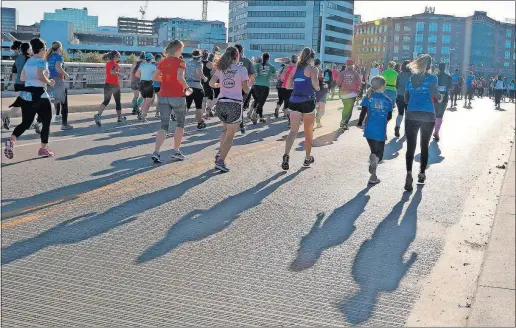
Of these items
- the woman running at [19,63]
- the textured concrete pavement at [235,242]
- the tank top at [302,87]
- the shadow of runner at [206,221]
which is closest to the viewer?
the textured concrete pavement at [235,242]

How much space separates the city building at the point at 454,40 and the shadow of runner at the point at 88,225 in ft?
496

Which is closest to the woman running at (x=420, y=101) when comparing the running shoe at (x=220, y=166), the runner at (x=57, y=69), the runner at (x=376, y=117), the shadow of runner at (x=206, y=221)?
the runner at (x=376, y=117)

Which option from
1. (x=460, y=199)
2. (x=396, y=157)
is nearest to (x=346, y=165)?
(x=396, y=157)

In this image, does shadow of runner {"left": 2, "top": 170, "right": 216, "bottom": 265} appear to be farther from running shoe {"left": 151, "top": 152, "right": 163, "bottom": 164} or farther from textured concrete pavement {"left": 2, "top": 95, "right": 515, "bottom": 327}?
running shoe {"left": 151, "top": 152, "right": 163, "bottom": 164}

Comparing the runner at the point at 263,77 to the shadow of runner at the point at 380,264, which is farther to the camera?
the runner at the point at 263,77

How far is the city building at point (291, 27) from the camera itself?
606 feet

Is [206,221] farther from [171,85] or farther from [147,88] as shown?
[147,88]

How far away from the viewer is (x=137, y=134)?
1523 cm

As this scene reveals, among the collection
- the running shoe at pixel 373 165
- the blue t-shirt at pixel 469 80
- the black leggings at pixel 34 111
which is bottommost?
the running shoe at pixel 373 165

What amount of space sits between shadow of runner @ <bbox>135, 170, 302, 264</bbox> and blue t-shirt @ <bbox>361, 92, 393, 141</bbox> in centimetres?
168

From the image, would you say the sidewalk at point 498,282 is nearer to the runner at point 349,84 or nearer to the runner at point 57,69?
the runner at point 57,69

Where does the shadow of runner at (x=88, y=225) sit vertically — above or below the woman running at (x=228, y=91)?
below

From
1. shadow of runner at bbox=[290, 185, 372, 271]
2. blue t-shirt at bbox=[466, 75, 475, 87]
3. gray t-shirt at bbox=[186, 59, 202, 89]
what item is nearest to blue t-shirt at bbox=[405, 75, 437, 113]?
shadow of runner at bbox=[290, 185, 372, 271]

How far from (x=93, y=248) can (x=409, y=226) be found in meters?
3.30
